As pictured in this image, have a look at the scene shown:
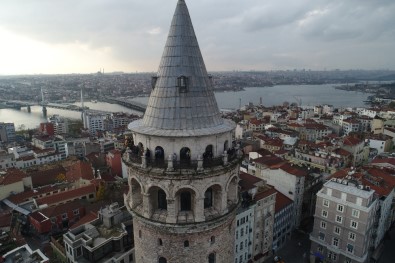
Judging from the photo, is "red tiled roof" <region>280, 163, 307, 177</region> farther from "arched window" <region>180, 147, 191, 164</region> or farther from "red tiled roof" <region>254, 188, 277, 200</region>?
"arched window" <region>180, 147, 191, 164</region>

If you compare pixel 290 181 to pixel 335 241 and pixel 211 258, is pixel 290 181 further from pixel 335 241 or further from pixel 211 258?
pixel 211 258

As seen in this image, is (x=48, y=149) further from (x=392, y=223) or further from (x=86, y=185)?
(x=392, y=223)

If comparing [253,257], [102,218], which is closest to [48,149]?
[102,218]

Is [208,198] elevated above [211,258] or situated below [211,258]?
above

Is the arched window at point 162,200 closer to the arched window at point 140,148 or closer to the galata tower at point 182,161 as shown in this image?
the galata tower at point 182,161

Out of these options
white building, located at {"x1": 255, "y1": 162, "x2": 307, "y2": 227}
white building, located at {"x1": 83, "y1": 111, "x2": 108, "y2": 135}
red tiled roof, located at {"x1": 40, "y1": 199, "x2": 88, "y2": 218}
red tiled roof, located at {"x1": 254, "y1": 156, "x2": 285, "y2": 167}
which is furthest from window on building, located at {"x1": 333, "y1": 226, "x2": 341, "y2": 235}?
white building, located at {"x1": 83, "y1": 111, "x2": 108, "y2": 135}

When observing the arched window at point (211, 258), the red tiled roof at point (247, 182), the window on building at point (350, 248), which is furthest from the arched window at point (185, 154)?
the window on building at point (350, 248)

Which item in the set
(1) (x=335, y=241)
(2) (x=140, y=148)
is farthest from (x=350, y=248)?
(2) (x=140, y=148)
